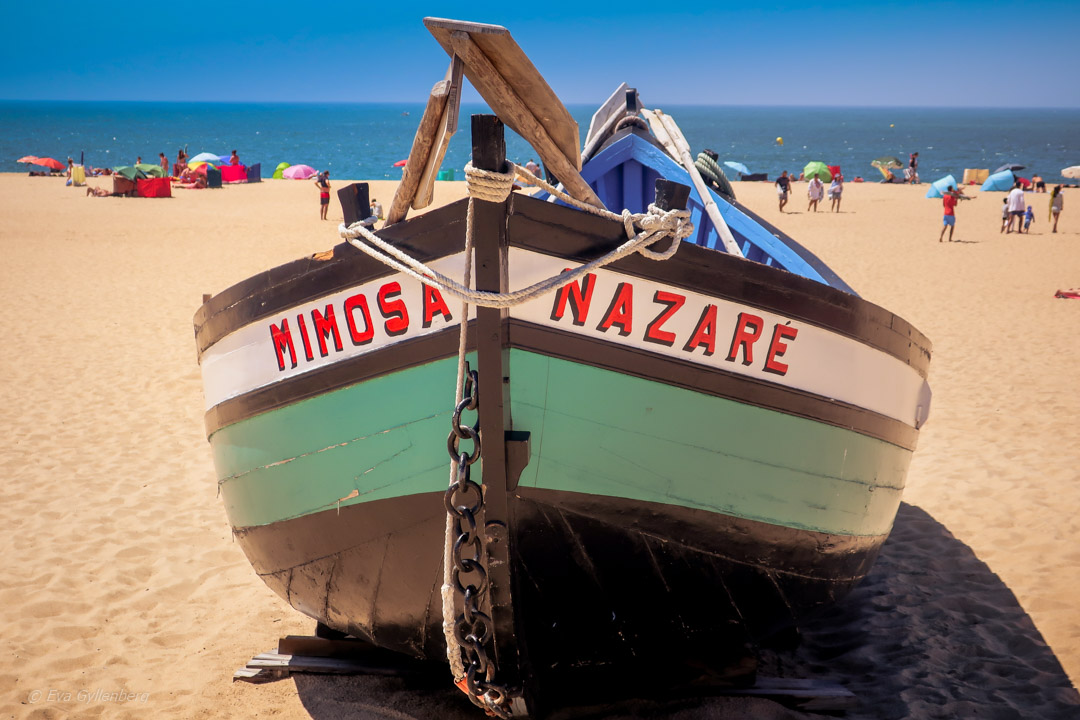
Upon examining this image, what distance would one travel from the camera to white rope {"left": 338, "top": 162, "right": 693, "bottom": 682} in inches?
102

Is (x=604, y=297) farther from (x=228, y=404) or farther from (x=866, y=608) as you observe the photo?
(x=866, y=608)

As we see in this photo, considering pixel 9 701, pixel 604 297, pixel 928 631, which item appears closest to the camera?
pixel 604 297

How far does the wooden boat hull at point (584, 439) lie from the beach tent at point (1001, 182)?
1373 inches

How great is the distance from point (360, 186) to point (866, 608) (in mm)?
3591

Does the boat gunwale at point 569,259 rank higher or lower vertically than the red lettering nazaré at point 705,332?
higher

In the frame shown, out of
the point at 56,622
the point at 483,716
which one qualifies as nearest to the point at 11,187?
the point at 56,622

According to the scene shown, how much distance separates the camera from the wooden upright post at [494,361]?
2.62 meters

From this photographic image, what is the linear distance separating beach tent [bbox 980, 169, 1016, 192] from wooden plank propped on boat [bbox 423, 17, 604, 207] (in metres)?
36.1

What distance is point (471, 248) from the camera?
8.77 feet

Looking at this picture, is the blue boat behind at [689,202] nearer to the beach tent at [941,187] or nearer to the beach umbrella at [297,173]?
the beach tent at [941,187]

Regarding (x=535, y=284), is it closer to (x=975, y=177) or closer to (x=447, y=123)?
(x=447, y=123)

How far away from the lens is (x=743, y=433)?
304 cm

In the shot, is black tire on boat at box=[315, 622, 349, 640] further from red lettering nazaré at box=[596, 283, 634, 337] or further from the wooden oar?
the wooden oar

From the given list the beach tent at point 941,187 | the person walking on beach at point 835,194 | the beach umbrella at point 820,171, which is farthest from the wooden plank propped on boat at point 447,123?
the beach umbrella at point 820,171
